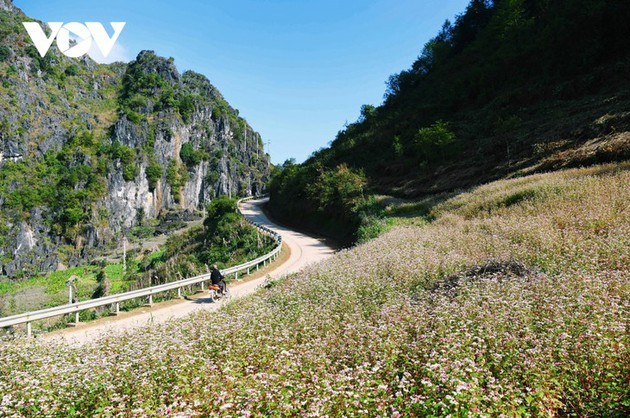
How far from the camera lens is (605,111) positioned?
95.9 ft

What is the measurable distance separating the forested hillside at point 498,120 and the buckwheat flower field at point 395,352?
18.0 m

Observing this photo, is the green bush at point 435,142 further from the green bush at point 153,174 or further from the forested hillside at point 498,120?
the green bush at point 153,174

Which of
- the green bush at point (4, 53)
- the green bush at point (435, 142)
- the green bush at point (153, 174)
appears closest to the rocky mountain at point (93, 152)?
the green bush at point (153, 174)

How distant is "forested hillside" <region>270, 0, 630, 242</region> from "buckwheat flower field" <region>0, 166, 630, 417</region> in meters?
18.0

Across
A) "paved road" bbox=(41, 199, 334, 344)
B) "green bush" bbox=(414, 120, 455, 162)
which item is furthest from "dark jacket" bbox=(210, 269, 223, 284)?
"green bush" bbox=(414, 120, 455, 162)

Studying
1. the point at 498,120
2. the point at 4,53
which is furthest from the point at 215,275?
the point at 4,53

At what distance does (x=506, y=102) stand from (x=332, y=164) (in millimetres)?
27171

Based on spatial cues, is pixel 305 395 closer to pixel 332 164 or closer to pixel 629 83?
pixel 629 83

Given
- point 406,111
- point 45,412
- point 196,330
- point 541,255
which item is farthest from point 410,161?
point 45,412

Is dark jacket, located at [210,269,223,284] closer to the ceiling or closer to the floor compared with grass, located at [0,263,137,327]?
closer to the ceiling

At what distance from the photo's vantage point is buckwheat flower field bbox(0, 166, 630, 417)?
4.67 meters

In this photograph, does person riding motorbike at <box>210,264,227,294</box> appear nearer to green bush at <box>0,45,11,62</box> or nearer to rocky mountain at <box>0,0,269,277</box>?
rocky mountain at <box>0,0,269,277</box>

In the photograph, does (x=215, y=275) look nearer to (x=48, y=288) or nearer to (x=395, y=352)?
(x=395, y=352)

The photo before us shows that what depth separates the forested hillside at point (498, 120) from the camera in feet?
98.3
